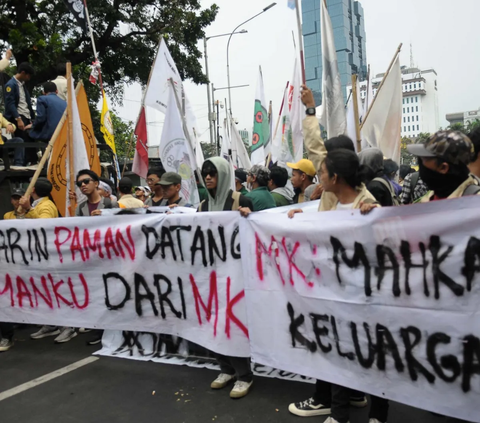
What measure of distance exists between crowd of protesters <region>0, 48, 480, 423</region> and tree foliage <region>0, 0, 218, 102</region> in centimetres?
1034

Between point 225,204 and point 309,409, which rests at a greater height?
point 225,204

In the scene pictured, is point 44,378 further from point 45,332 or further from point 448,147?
point 448,147

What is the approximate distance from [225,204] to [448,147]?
5.94 ft

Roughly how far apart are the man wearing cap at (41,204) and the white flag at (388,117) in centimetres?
421

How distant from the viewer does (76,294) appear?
4383 millimetres

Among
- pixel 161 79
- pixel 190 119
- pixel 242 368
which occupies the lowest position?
pixel 242 368

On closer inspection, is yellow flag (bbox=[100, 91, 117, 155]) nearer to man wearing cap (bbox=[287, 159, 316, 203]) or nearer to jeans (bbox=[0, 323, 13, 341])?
jeans (bbox=[0, 323, 13, 341])

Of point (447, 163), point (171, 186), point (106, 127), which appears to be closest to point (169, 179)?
point (171, 186)

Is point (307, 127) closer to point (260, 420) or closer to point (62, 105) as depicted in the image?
point (260, 420)

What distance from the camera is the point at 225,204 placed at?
377cm

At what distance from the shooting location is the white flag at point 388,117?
21.4 feet

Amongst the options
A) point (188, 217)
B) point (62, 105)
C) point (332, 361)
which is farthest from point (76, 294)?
point (62, 105)

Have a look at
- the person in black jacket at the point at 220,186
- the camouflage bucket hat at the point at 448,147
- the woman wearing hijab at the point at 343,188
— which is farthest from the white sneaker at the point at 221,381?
the camouflage bucket hat at the point at 448,147

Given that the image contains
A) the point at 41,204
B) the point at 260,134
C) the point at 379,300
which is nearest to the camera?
the point at 379,300
